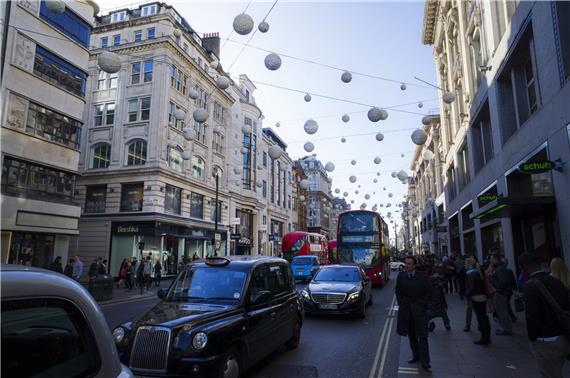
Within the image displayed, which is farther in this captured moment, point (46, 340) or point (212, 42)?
point (212, 42)

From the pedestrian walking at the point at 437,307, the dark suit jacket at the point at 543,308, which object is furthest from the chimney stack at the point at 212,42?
the dark suit jacket at the point at 543,308

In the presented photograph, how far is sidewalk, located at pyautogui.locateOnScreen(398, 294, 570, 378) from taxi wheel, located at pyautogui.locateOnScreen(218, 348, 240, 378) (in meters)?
2.85

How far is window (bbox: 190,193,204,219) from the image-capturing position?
34.3 metres

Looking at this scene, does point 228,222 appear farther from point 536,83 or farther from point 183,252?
point 536,83

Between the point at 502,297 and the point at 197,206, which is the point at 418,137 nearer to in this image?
the point at 502,297

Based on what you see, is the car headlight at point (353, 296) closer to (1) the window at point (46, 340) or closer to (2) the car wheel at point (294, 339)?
(2) the car wheel at point (294, 339)

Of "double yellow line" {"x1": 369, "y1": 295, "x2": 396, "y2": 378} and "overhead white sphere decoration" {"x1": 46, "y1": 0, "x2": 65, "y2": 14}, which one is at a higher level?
"overhead white sphere decoration" {"x1": 46, "y1": 0, "x2": 65, "y2": 14}

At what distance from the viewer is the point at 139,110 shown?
31.2 meters

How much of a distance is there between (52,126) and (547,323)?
22.8 meters

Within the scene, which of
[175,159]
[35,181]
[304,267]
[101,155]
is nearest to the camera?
[35,181]

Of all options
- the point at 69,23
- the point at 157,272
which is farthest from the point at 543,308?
the point at 69,23

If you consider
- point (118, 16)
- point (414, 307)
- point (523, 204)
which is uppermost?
point (118, 16)

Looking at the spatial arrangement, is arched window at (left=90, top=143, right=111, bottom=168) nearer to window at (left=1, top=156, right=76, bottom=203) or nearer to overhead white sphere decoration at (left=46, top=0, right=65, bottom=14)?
window at (left=1, top=156, right=76, bottom=203)

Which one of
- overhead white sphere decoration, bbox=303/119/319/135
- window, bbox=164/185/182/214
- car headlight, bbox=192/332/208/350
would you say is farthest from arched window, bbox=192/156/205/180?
car headlight, bbox=192/332/208/350
